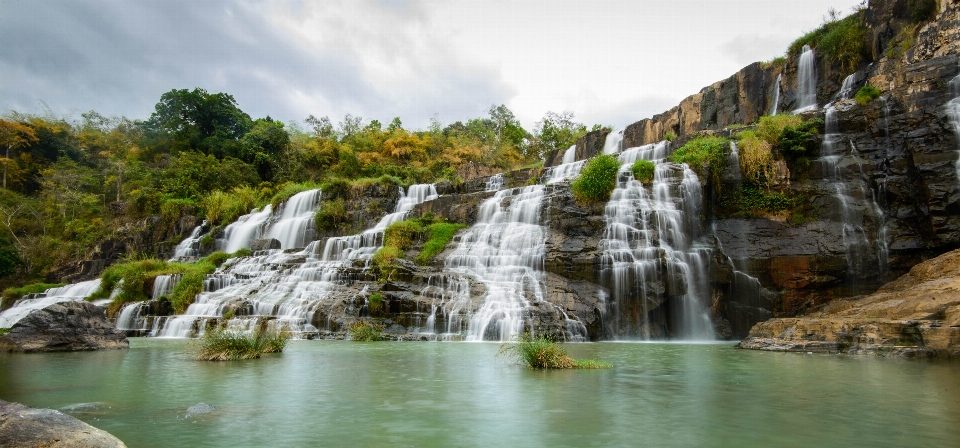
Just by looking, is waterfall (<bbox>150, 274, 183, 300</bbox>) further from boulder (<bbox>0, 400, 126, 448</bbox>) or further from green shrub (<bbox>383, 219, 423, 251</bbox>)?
boulder (<bbox>0, 400, 126, 448</bbox>)

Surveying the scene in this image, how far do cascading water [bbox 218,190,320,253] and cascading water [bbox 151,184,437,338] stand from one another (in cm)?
438

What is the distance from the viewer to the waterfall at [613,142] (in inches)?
1211

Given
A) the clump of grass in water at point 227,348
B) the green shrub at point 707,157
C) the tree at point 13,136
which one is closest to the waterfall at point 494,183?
the green shrub at point 707,157

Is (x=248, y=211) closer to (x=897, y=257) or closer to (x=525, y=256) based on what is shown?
(x=525, y=256)

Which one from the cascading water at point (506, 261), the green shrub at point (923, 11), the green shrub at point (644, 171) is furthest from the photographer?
the green shrub at point (923, 11)

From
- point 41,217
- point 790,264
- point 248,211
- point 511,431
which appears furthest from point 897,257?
point 41,217

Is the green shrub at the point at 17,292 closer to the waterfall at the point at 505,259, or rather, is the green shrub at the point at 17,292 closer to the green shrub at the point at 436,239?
the green shrub at the point at 436,239

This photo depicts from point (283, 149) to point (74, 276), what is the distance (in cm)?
1599

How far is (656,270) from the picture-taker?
16453mm

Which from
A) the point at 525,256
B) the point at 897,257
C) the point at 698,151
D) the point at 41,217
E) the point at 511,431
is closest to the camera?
the point at 511,431

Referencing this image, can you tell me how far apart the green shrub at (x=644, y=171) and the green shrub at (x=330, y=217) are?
15086 millimetres

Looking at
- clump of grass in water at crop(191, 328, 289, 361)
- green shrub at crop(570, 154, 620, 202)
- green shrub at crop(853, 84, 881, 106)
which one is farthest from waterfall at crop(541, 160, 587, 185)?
clump of grass in water at crop(191, 328, 289, 361)

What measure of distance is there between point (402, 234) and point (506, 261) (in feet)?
18.2

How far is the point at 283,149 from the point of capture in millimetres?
40281
